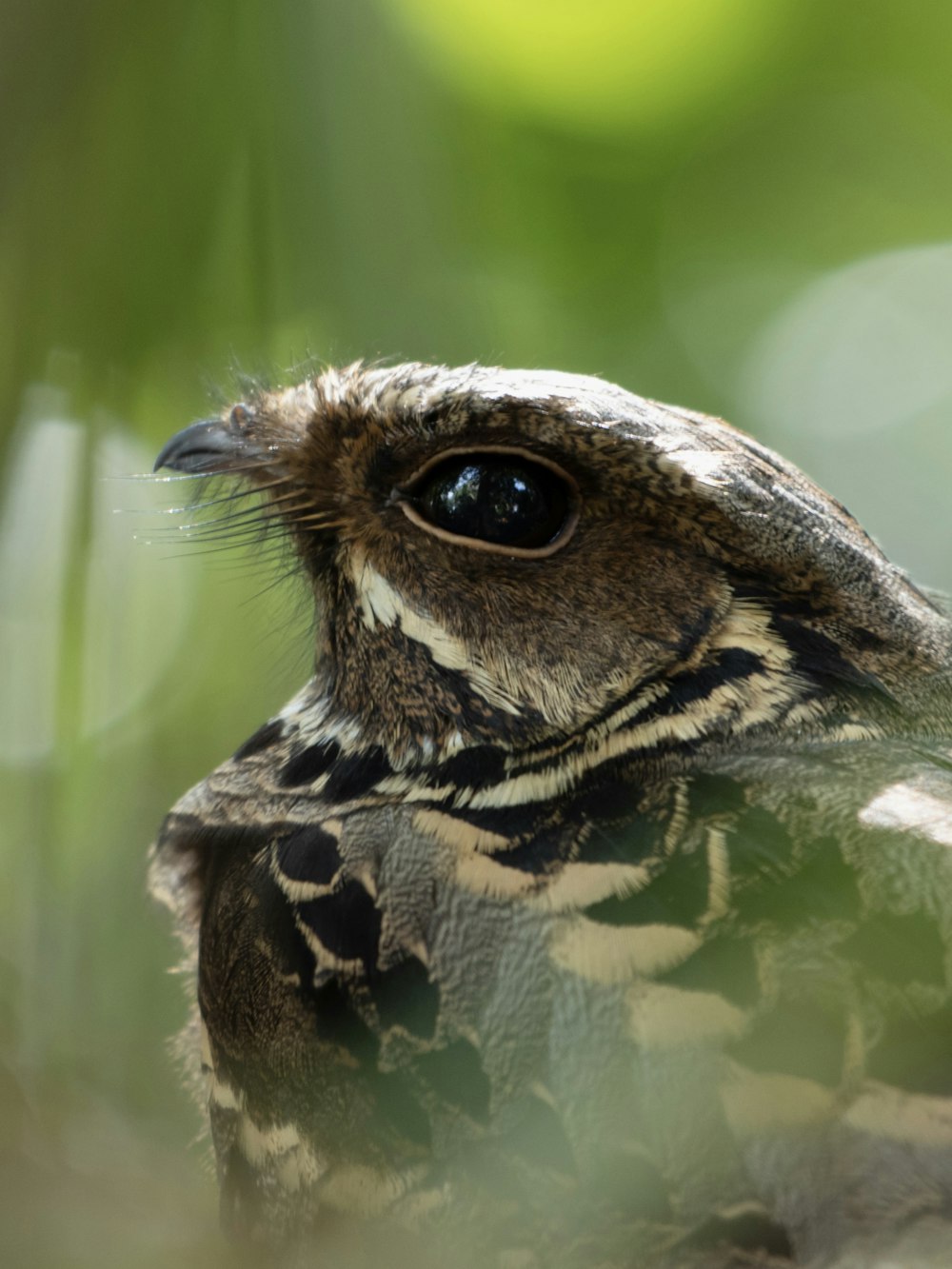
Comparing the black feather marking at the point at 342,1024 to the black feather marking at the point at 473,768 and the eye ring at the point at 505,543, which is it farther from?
the eye ring at the point at 505,543

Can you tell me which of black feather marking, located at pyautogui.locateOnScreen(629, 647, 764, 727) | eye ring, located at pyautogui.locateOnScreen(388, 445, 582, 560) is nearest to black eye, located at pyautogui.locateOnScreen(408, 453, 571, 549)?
eye ring, located at pyautogui.locateOnScreen(388, 445, 582, 560)

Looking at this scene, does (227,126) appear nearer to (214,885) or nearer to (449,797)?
(449,797)

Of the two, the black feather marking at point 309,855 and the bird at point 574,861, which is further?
the black feather marking at point 309,855

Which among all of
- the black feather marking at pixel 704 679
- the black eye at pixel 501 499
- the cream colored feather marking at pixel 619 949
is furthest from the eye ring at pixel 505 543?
the cream colored feather marking at pixel 619 949

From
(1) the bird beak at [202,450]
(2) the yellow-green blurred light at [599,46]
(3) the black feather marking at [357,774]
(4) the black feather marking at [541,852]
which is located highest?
(2) the yellow-green blurred light at [599,46]

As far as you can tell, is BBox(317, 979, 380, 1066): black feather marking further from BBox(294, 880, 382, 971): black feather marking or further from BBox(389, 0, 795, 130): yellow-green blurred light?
BBox(389, 0, 795, 130): yellow-green blurred light

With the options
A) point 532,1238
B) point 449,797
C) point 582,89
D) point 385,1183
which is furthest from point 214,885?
point 582,89

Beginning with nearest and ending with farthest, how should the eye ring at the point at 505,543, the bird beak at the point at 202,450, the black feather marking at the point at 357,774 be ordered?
the eye ring at the point at 505,543 < the black feather marking at the point at 357,774 < the bird beak at the point at 202,450
